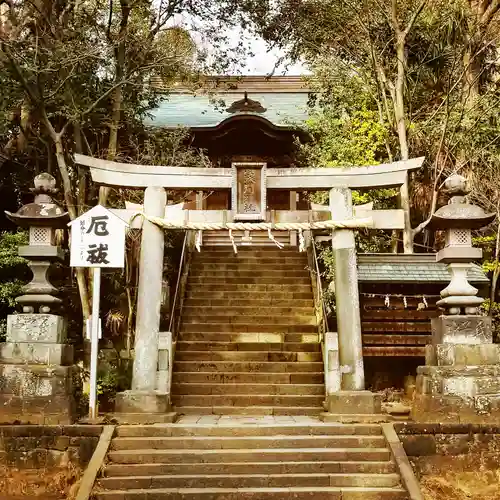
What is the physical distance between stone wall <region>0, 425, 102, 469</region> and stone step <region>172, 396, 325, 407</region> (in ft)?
8.30

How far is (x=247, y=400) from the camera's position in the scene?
1042 cm

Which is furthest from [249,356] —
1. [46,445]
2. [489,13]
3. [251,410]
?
→ [489,13]

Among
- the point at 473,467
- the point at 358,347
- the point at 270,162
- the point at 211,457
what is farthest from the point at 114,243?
the point at 270,162

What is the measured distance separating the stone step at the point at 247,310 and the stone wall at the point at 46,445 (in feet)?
17.5

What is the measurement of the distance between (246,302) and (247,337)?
4.83 ft

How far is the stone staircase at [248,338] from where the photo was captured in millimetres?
10445

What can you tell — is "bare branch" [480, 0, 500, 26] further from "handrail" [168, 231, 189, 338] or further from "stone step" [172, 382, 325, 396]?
"stone step" [172, 382, 325, 396]

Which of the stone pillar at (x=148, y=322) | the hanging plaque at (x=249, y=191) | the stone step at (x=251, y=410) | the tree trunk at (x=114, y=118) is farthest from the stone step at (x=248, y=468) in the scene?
the tree trunk at (x=114, y=118)

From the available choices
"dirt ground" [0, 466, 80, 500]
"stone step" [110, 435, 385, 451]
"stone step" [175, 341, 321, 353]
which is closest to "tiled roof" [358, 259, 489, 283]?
"stone step" [175, 341, 321, 353]

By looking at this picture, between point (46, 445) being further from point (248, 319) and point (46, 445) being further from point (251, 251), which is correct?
point (251, 251)

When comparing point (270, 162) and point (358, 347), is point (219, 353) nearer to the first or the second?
point (358, 347)

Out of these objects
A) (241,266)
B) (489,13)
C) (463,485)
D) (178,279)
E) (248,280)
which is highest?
(489,13)

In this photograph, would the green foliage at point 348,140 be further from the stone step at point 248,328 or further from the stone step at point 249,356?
the stone step at point 249,356

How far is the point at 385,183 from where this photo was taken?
9883 mm
